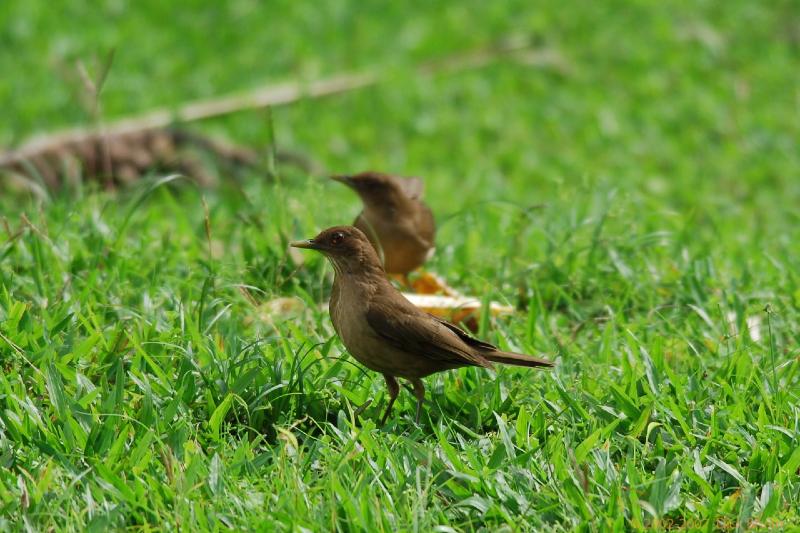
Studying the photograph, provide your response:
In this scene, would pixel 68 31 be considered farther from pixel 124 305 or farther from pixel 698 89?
pixel 124 305

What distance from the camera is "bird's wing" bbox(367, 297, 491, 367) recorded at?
4164mm

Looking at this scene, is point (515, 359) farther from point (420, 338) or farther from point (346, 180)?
point (346, 180)

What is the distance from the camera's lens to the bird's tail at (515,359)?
423cm

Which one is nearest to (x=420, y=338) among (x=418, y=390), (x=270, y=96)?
(x=418, y=390)

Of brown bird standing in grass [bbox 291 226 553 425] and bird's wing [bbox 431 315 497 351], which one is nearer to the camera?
brown bird standing in grass [bbox 291 226 553 425]

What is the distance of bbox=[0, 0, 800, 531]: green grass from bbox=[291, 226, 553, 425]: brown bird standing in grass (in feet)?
0.59

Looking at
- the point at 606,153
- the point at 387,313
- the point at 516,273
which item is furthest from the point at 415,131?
the point at 387,313

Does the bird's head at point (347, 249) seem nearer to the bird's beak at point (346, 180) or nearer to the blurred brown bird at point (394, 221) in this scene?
the blurred brown bird at point (394, 221)

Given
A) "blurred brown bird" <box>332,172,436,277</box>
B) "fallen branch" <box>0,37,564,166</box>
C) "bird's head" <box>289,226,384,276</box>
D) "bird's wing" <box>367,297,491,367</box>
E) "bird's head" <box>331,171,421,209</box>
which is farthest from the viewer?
"fallen branch" <box>0,37,564,166</box>

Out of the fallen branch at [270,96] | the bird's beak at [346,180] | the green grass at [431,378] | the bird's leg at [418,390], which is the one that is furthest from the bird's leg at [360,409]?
the fallen branch at [270,96]

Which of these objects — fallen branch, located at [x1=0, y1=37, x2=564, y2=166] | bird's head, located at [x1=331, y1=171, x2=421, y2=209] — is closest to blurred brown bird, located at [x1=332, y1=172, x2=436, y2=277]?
bird's head, located at [x1=331, y1=171, x2=421, y2=209]

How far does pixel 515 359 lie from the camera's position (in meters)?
4.25

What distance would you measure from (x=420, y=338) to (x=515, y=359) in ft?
1.13

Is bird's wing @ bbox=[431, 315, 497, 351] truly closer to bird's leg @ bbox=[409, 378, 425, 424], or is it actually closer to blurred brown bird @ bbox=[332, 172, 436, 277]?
bird's leg @ bbox=[409, 378, 425, 424]
